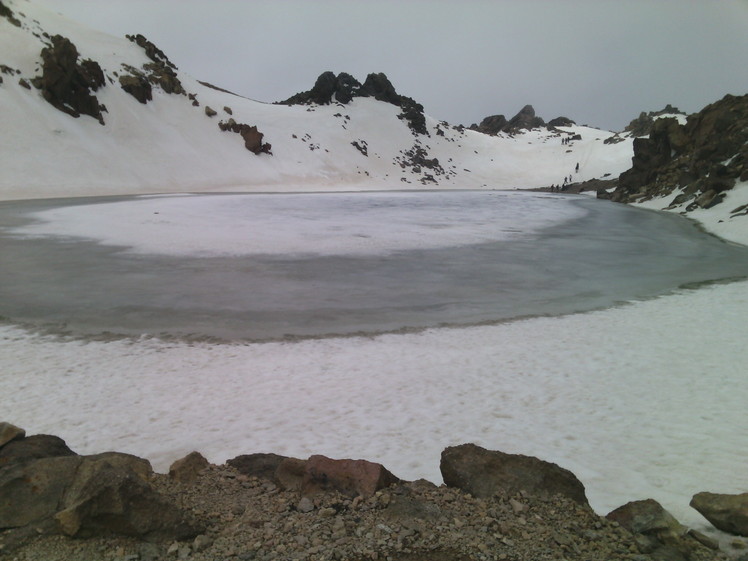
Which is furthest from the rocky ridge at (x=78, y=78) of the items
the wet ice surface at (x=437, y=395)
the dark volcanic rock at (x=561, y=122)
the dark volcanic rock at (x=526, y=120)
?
the dark volcanic rock at (x=561, y=122)

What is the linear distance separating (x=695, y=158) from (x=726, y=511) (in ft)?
118

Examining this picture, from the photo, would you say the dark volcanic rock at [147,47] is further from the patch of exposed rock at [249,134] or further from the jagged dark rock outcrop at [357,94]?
the jagged dark rock outcrop at [357,94]

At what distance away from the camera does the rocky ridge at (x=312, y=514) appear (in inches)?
119

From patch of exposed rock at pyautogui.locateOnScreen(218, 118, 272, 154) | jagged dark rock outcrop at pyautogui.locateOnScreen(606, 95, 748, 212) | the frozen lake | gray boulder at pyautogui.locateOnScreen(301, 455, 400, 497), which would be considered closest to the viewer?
gray boulder at pyautogui.locateOnScreen(301, 455, 400, 497)

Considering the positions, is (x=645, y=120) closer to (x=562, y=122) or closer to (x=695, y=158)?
(x=562, y=122)

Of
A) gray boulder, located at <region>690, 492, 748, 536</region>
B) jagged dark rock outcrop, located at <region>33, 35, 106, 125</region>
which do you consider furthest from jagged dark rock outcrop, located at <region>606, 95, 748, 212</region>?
jagged dark rock outcrop, located at <region>33, 35, 106, 125</region>

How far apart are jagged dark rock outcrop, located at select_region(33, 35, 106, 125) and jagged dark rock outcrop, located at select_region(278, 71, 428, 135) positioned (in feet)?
135

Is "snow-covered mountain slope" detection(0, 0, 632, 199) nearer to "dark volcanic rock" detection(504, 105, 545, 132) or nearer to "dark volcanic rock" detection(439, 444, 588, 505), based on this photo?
"dark volcanic rock" detection(504, 105, 545, 132)

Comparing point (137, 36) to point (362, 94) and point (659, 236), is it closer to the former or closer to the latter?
point (362, 94)

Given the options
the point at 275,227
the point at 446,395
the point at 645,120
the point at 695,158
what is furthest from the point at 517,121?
the point at 446,395

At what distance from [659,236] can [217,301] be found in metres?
17.8

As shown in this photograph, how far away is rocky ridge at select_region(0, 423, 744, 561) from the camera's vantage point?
9.94 feet

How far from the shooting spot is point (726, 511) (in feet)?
10.9

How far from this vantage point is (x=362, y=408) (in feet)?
18.0
